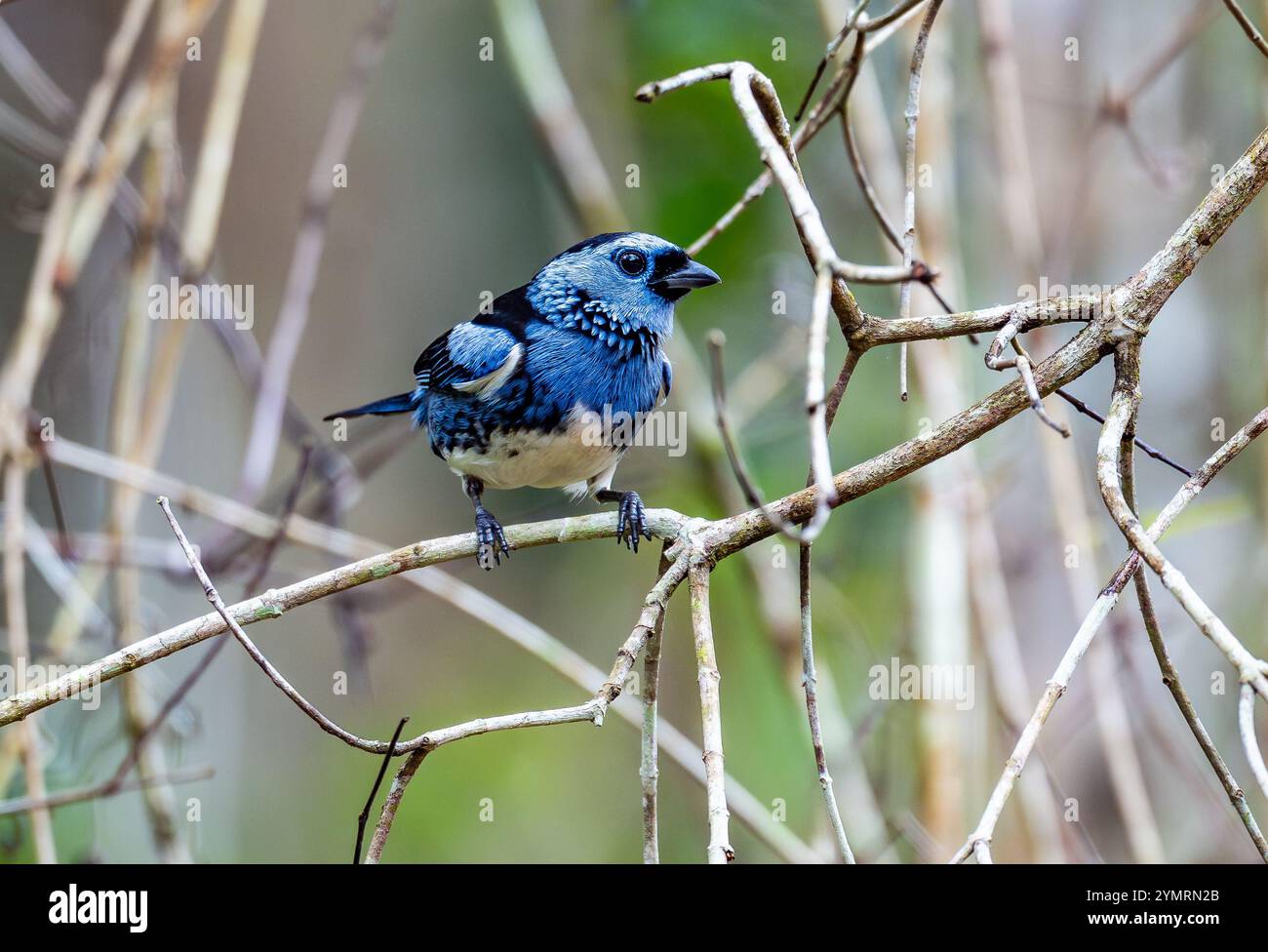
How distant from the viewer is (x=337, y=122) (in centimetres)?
346

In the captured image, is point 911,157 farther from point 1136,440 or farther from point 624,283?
point 624,283

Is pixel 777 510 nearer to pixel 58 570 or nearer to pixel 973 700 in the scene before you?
pixel 58 570

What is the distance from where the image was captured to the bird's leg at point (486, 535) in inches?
102

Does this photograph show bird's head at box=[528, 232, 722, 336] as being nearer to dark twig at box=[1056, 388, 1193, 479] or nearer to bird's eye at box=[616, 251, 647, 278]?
bird's eye at box=[616, 251, 647, 278]

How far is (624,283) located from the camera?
299cm

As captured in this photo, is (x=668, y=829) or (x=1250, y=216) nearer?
(x=1250, y=216)

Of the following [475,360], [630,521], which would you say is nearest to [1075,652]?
[630,521]

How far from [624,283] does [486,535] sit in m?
0.75

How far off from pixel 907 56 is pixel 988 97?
0.29 m

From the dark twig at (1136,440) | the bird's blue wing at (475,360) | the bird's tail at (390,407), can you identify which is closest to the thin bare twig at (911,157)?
the dark twig at (1136,440)

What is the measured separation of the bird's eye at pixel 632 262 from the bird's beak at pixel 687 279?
0.05 metres

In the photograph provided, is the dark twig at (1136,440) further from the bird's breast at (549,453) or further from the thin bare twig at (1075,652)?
the bird's breast at (549,453)

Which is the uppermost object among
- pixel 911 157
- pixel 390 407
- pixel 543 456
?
pixel 390 407
